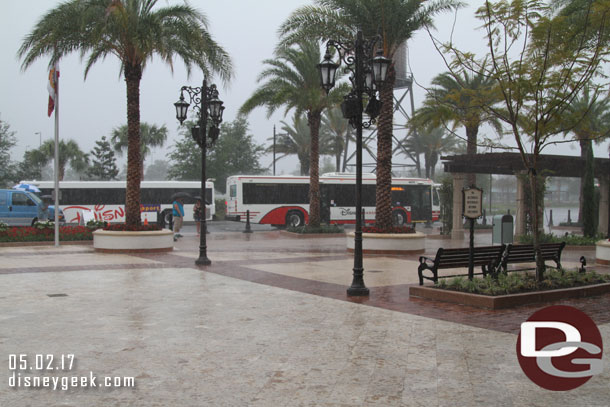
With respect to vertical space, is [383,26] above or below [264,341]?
above

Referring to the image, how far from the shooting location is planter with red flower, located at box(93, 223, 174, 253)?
774 inches

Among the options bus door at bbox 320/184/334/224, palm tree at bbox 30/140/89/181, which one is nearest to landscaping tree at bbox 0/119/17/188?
palm tree at bbox 30/140/89/181

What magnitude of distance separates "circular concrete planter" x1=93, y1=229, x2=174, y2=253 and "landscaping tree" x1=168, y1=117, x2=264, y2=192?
3361 centimetres

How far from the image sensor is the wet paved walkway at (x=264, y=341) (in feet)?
18.2

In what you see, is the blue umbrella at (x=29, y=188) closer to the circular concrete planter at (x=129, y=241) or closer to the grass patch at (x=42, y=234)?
the grass patch at (x=42, y=234)

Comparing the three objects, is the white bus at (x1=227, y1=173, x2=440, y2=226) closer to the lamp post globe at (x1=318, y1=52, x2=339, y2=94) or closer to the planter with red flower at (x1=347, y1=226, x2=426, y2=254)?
the planter with red flower at (x1=347, y1=226, x2=426, y2=254)

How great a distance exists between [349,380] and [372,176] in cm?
3425

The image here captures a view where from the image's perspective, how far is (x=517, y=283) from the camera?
10.8 m

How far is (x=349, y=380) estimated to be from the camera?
602 centimetres

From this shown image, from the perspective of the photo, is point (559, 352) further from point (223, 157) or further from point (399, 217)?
point (223, 157)

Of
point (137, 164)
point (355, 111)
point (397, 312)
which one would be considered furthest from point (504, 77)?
point (137, 164)

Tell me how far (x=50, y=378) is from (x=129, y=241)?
46.2 feet

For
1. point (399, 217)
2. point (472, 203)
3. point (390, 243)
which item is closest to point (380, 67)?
point (472, 203)

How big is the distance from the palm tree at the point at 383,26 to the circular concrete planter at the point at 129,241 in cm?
732
